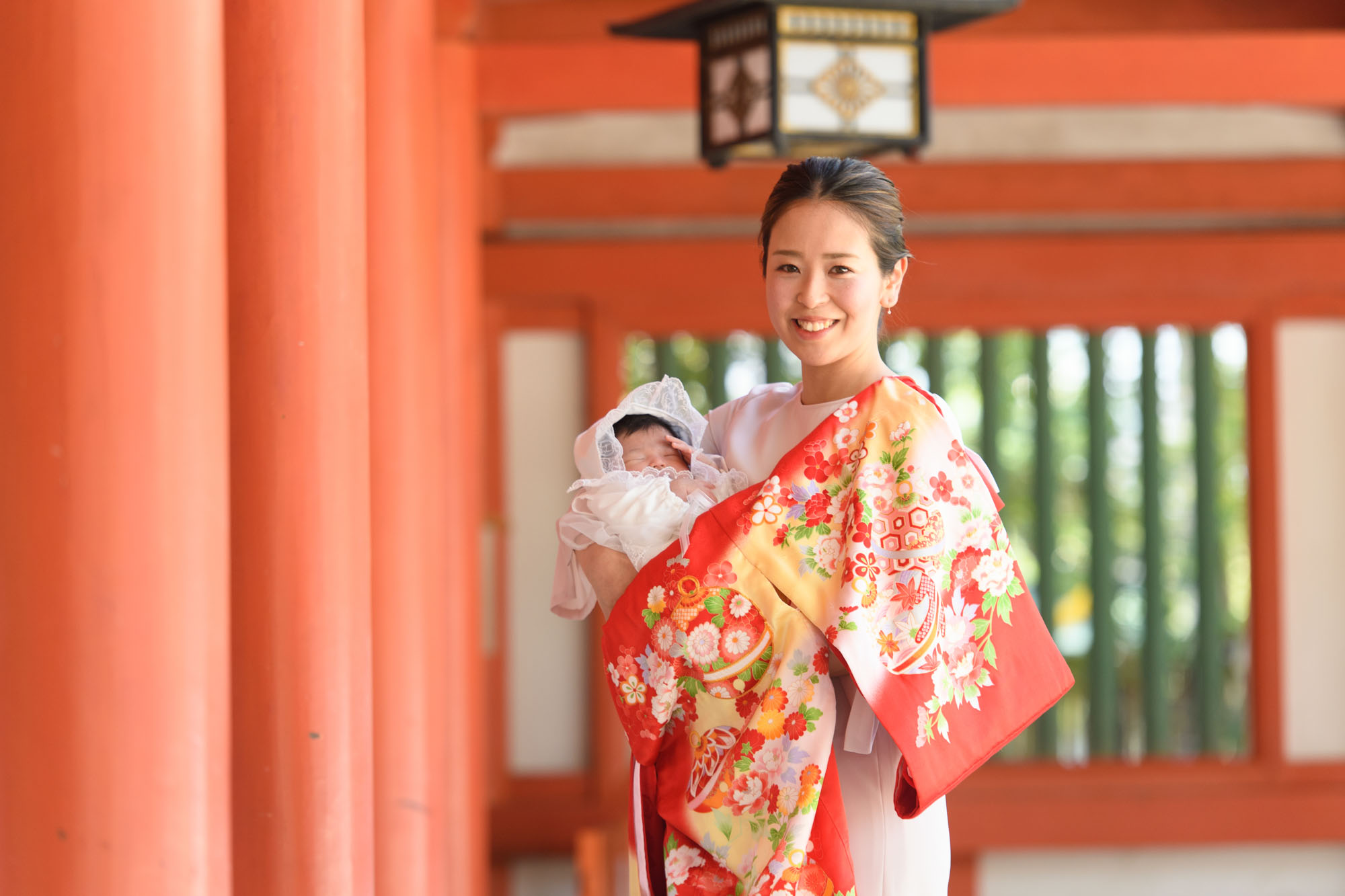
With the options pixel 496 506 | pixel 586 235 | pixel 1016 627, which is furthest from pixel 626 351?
pixel 1016 627

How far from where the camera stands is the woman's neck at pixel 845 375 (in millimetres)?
1574

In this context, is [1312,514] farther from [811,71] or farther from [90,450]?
[90,450]

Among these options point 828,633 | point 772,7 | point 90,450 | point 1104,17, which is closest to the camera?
point 90,450

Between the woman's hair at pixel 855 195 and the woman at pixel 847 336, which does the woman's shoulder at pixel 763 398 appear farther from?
the woman's hair at pixel 855 195

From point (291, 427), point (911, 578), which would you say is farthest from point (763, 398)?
point (291, 427)

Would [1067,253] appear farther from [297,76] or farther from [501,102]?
[297,76]

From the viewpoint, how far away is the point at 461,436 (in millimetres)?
3684

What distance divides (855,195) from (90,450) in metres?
0.87

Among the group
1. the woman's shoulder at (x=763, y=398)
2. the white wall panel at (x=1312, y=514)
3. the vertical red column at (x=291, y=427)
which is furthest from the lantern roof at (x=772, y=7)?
the white wall panel at (x=1312, y=514)

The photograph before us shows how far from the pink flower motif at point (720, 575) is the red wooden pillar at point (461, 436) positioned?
6.54ft

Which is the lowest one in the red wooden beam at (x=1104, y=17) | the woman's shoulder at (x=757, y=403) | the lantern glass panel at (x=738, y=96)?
the woman's shoulder at (x=757, y=403)

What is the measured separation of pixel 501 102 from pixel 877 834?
102 inches

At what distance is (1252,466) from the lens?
461cm

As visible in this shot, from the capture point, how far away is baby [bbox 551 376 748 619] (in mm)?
1488
